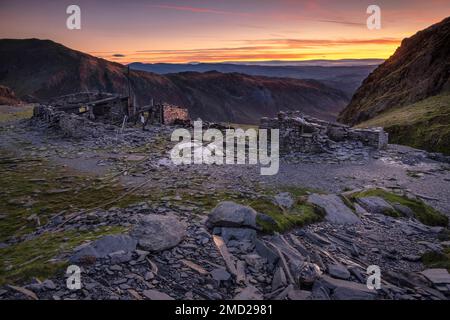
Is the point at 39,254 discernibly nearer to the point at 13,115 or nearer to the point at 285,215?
the point at 285,215

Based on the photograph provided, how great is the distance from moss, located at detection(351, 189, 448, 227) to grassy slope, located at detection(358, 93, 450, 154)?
9.62 m

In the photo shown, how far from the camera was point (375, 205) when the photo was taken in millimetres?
10062

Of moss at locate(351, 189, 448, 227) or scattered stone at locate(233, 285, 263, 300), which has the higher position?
moss at locate(351, 189, 448, 227)

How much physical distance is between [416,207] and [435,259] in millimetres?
3494

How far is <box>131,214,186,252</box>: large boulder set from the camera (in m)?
6.80

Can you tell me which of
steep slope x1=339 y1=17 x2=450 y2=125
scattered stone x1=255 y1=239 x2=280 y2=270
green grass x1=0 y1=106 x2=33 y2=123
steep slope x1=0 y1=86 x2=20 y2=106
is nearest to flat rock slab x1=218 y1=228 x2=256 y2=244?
scattered stone x1=255 y1=239 x2=280 y2=270

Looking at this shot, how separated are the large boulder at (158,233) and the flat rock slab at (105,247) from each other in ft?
0.68

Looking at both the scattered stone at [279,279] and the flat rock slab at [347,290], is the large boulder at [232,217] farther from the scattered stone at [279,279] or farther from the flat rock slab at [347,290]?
the flat rock slab at [347,290]

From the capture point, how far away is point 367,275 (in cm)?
643

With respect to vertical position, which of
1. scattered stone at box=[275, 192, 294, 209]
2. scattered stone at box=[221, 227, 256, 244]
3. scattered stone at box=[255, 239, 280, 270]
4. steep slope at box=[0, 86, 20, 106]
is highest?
steep slope at box=[0, 86, 20, 106]

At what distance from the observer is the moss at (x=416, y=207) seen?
989cm

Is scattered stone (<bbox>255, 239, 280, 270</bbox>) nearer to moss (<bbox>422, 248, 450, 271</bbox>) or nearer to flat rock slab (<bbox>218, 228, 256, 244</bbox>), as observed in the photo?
flat rock slab (<bbox>218, 228, 256, 244</bbox>)

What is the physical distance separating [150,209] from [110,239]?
277cm

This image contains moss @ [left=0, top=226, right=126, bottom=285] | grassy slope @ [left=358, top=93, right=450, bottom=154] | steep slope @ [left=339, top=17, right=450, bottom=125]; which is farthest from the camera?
steep slope @ [left=339, top=17, right=450, bottom=125]
